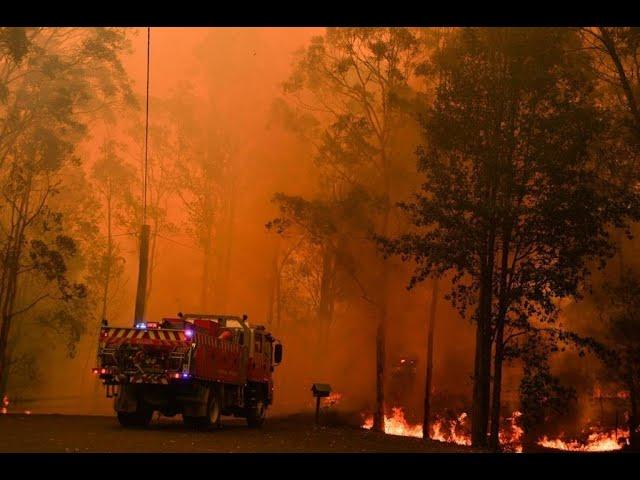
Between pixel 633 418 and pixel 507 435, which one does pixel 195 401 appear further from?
pixel 507 435

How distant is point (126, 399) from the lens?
18.3 meters

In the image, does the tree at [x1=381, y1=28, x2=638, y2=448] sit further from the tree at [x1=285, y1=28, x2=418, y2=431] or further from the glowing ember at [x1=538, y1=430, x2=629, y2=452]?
the glowing ember at [x1=538, y1=430, x2=629, y2=452]

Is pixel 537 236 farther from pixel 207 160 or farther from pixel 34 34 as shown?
pixel 207 160

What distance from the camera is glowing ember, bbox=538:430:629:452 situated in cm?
3200

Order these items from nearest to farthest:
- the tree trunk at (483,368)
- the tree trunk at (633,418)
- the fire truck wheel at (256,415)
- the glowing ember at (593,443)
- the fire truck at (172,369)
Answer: the fire truck at (172,369) → the tree trunk at (483,368) → the fire truck wheel at (256,415) → the tree trunk at (633,418) → the glowing ember at (593,443)

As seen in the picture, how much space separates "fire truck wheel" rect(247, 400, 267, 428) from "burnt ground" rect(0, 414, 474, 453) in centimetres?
72

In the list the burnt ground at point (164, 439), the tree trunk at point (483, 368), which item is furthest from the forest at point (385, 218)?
the burnt ground at point (164, 439)

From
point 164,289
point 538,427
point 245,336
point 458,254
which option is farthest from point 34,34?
point 164,289

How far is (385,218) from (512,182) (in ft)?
41.4

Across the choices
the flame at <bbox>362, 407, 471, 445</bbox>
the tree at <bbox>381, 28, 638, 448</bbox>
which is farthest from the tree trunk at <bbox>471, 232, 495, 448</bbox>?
the flame at <bbox>362, 407, 471, 445</bbox>

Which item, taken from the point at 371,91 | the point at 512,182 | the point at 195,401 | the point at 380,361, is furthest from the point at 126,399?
the point at 371,91

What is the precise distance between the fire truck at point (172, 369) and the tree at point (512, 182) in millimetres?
5534

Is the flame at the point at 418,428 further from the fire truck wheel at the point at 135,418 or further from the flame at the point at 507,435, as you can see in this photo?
the fire truck wheel at the point at 135,418

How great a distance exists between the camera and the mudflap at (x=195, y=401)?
59.8 ft
